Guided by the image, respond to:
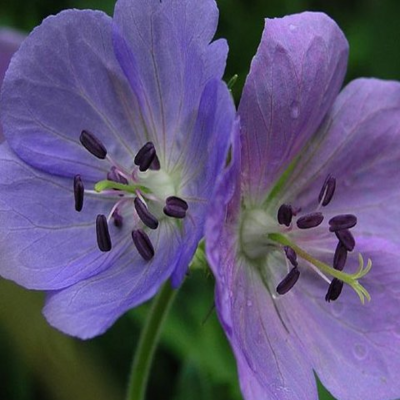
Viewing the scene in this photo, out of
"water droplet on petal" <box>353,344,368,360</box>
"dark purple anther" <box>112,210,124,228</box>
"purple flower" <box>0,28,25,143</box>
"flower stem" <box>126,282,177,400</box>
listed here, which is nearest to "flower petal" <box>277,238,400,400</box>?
"water droplet on petal" <box>353,344,368,360</box>

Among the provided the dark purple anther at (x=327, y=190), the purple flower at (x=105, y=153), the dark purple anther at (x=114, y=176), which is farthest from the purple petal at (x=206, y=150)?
the dark purple anther at (x=327, y=190)

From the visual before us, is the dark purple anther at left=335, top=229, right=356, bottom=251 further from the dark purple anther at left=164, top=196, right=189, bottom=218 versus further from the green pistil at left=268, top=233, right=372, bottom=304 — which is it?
the dark purple anther at left=164, top=196, right=189, bottom=218

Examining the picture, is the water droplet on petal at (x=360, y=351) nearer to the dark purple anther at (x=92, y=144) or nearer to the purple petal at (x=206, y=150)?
the purple petal at (x=206, y=150)

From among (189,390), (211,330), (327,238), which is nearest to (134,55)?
(327,238)

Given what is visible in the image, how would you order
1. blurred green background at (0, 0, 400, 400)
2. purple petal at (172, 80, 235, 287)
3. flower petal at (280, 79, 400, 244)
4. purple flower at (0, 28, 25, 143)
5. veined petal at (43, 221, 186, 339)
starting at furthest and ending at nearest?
blurred green background at (0, 0, 400, 400) < purple flower at (0, 28, 25, 143) < flower petal at (280, 79, 400, 244) < veined petal at (43, 221, 186, 339) < purple petal at (172, 80, 235, 287)

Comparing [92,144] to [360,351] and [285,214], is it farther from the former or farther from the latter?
[360,351]

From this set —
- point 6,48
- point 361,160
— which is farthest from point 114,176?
point 6,48

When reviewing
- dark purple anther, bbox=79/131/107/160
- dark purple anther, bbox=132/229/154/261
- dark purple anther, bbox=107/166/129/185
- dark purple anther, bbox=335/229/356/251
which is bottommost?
dark purple anther, bbox=335/229/356/251
